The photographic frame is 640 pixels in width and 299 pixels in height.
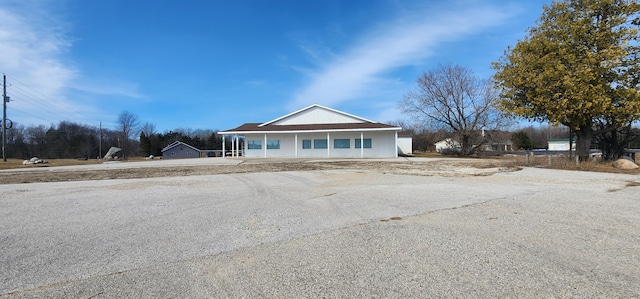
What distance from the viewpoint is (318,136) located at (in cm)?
3378

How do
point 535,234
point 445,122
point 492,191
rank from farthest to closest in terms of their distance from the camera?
point 445,122 < point 492,191 < point 535,234

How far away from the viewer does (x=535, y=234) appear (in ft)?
15.2

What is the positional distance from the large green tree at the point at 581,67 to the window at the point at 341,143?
16.7m

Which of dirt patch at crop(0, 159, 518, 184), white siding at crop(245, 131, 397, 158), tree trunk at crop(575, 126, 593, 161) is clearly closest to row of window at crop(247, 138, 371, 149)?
white siding at crop(245, 131, 397, 158)

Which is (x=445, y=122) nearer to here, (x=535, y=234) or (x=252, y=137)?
(x=252, y=137)

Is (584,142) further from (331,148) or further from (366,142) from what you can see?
(331,148)

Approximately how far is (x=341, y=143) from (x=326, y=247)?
2924cm

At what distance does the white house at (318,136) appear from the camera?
32469 millimetres

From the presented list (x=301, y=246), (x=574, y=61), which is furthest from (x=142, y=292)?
(x=574, y=61)

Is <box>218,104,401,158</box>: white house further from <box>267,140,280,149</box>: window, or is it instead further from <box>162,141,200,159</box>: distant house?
<box>162,141,200,159</box>: distant house

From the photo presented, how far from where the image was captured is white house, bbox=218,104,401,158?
107 feet

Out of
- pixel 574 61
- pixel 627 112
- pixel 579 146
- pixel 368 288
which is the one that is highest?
pixel 574 61

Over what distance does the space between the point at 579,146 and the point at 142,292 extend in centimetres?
2278

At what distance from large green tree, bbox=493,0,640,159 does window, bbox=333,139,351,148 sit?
1670 cm
